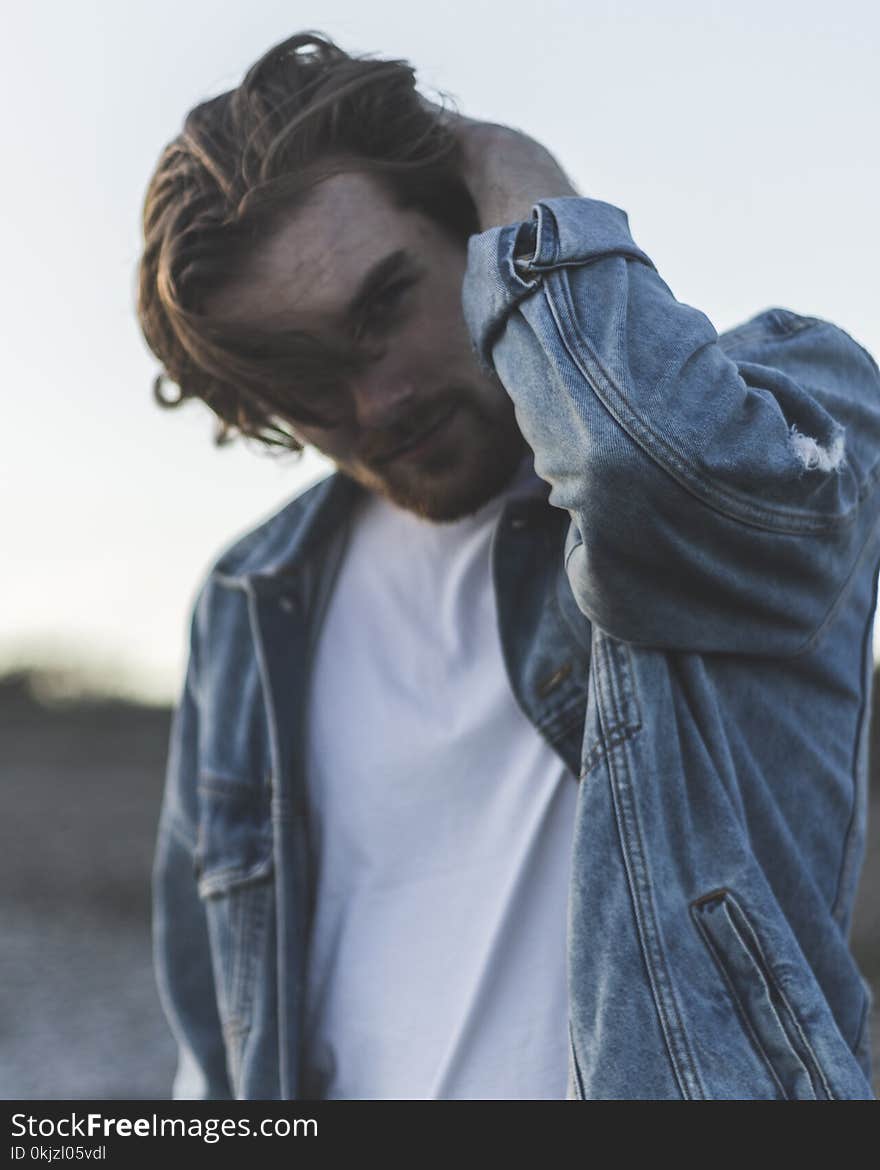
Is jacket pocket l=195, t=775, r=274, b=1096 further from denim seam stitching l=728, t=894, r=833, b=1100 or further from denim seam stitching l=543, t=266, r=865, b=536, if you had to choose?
denim seam stitching l=543, t=266, r=865, b=536

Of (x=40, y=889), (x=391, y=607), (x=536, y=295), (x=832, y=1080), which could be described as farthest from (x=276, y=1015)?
(x=40, y=889)

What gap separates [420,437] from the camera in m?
1.81

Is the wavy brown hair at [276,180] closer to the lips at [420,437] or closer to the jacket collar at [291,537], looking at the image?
the lips at [420,437]

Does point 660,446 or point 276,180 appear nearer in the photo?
point 660,446

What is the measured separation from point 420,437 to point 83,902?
21.9ft

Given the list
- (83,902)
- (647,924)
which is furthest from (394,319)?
(83,902)

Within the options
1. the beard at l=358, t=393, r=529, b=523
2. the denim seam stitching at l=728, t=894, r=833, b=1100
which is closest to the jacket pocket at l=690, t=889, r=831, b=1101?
the denim seam stitching at l=728, t=894, r=833, b=1100

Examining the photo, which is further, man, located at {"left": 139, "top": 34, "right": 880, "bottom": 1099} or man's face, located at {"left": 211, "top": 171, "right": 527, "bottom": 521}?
man's face, located at {"left": 211, "top": 171, "right": 527, "bottom": 521}

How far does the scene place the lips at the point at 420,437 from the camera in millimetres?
1798

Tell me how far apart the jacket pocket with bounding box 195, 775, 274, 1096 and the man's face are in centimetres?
65

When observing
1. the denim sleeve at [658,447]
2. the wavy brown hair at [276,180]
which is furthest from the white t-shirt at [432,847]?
the denim sleeve at [658,447]

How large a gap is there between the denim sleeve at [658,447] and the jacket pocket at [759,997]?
0.94 ft

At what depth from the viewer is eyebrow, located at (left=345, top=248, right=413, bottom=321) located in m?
1.75

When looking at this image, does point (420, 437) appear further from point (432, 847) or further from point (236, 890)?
point (236, 890)
